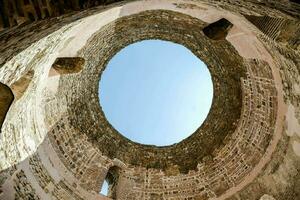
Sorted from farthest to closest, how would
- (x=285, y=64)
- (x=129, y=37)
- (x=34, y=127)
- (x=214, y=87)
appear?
(x=214, y=87) → (x=129, y=37) → (x=34, y=127) → (x=285, y=64)

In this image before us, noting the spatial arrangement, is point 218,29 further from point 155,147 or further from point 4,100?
point 4,100

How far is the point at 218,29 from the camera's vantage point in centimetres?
703

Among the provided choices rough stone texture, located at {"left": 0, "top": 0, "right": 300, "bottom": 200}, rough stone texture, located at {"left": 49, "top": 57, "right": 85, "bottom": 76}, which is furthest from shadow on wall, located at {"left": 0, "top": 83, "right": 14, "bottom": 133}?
rough stone texture, located at {"left": 49, "top": 57, "right": 85, "bottom": 76}

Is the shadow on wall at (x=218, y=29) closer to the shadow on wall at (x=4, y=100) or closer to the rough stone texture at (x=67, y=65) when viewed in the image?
the rough stone texture at (x=67, y=65)

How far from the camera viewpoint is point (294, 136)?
7445 millimetres

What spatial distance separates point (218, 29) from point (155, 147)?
3512mm

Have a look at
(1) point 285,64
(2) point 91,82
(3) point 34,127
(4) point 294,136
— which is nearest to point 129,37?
(2) point 91,82

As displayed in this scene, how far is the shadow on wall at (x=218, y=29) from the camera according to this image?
6.71m

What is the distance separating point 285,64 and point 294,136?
1632 mm

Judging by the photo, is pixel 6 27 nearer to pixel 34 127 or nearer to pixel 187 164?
pixel 34 127

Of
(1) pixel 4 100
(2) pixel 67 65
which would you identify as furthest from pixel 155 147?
(1) pixel 4 100

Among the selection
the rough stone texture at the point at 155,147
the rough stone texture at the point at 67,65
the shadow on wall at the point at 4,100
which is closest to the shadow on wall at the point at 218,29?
the rough stone texture at the point at 155,147

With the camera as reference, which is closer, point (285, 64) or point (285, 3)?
point (285, 3)

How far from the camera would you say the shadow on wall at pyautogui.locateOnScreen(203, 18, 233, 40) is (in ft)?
22.0
